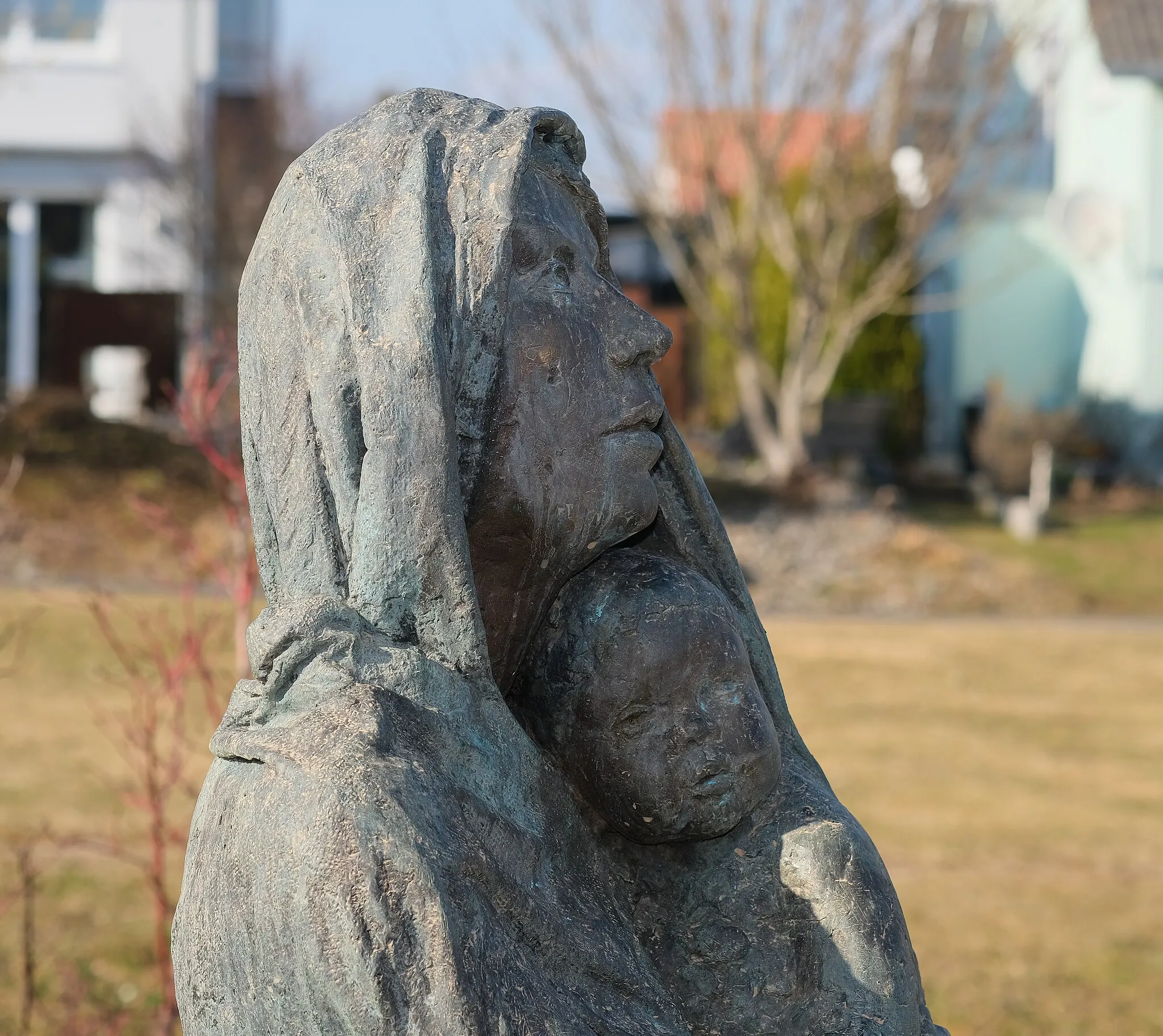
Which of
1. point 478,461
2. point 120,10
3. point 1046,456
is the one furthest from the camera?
point 120,10

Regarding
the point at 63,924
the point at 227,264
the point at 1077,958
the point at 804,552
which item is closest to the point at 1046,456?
the point at 804,552

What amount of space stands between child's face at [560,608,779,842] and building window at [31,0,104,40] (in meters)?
22.4

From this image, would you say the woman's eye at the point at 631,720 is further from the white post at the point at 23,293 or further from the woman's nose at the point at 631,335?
the white post at the point at 23,293

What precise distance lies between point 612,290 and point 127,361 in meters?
20.8

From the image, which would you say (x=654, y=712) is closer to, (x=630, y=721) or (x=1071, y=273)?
(x=630, y=721)

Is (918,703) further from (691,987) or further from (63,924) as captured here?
(691,987)

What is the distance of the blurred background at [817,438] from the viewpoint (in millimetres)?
6070

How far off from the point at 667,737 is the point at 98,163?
22018mm

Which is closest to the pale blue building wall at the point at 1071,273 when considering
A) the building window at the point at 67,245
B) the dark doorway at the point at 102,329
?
A: the dark doorway at the point at 102,329

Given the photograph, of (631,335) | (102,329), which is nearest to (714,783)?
(631,335)

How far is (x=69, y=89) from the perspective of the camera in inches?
843

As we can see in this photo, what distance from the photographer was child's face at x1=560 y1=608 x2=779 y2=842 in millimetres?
1760

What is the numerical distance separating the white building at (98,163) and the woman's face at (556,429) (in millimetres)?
19886

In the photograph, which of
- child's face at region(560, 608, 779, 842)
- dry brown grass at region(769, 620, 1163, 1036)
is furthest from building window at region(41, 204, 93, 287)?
child's face at region(560, 608, 779, 842)
